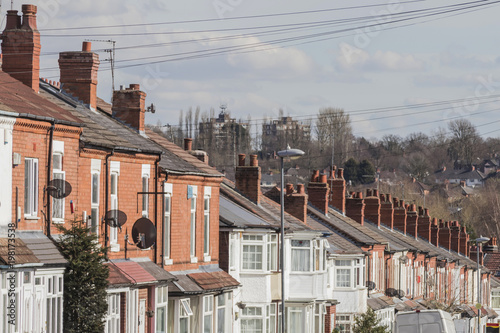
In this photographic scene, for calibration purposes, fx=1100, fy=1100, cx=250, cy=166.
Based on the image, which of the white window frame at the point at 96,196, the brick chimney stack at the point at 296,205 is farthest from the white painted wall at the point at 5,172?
the brick chimney stack at the point at 296,205

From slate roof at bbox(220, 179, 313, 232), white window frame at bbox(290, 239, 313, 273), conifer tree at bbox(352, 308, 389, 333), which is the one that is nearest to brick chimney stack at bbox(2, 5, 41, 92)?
slate roof at bbox(220, 179, 313, 232)

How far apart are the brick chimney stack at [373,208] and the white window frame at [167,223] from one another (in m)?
33.2

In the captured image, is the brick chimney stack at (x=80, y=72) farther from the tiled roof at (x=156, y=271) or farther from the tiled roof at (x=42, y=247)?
the tiled roof at (x=42, y=247)

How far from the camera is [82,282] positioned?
25.2 meters

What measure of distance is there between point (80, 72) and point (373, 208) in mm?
35557

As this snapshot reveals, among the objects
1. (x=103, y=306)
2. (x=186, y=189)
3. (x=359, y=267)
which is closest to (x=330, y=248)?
(x=359, y=267)

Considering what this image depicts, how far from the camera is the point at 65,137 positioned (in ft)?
86.0

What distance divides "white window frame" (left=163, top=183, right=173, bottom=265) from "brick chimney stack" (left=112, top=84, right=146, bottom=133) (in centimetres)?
330

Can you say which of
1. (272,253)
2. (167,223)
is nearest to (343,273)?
(272,253)

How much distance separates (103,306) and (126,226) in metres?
4.91

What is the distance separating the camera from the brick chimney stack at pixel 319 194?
5466 cm

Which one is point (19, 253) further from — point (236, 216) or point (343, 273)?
point (343, 273)

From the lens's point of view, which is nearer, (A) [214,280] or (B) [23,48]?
(B) [23,48]

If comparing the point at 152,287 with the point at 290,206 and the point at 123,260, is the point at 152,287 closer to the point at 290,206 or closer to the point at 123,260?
the point at 123,260
